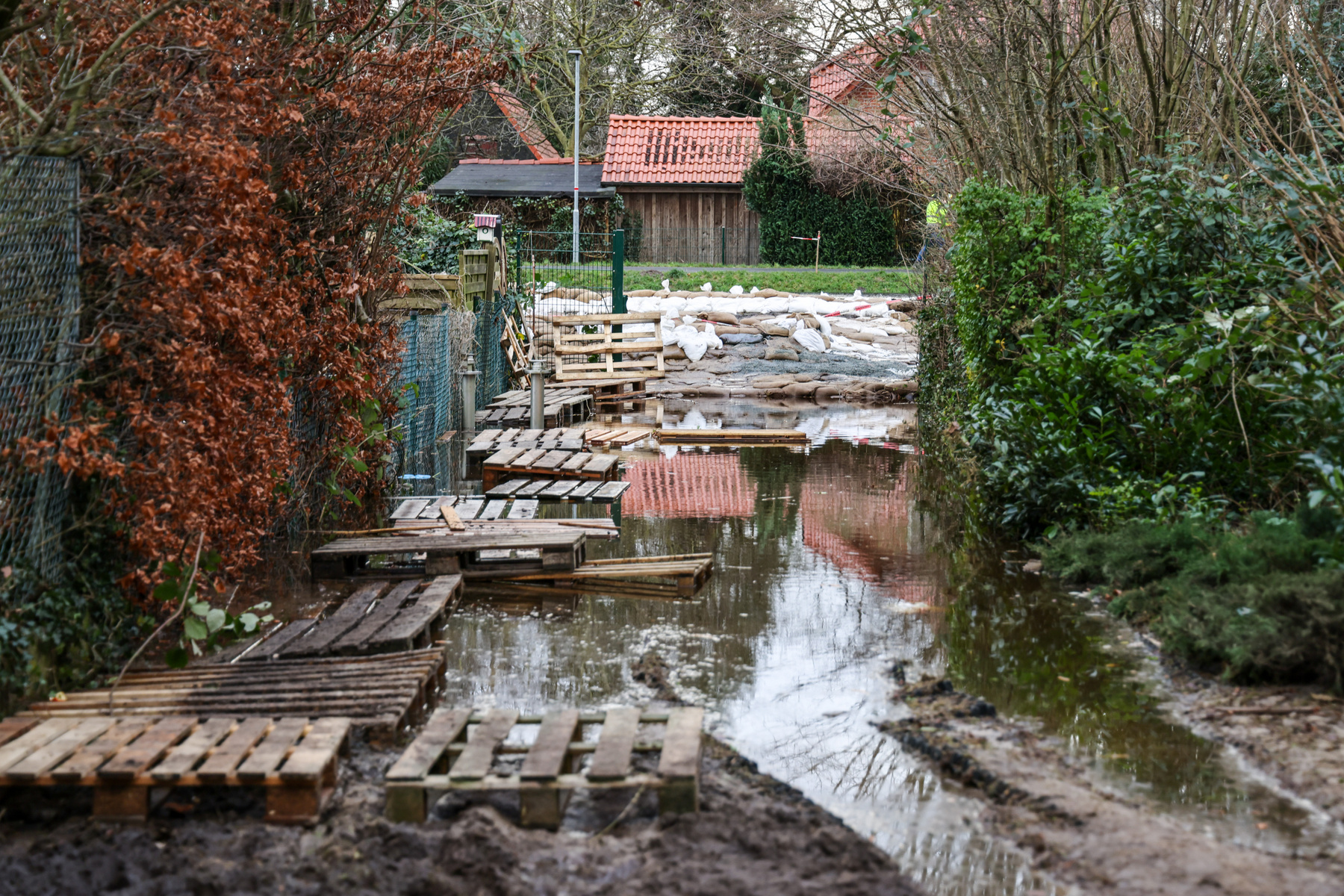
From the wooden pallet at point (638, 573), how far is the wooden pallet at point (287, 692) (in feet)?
6.14

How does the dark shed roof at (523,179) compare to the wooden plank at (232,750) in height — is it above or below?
above

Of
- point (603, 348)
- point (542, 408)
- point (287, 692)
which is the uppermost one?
point (603, 348)

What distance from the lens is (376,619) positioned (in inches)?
247

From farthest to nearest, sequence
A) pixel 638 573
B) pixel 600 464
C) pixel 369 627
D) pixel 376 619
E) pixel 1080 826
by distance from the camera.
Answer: pixel 600 464, pixel 638 573, pixel 376 619, pixel 369 627, pixel 1080 826

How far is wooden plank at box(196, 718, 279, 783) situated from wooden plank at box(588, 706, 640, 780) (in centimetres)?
120

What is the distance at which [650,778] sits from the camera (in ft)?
13.6

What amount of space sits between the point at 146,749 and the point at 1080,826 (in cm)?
315

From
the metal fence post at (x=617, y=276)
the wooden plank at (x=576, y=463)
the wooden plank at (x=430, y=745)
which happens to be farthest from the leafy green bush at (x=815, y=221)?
the wooden plank at (x=430, y=745)

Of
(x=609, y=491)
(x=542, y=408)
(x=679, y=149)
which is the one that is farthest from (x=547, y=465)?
(x=679, y=149)

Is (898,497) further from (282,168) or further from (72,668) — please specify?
(72,668)

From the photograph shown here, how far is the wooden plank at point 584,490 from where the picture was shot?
386 inches

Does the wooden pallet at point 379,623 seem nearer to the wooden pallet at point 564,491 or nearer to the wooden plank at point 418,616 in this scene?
the wooden plank at point 418,616

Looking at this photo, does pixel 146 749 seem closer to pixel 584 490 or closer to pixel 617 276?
pixel 584 490

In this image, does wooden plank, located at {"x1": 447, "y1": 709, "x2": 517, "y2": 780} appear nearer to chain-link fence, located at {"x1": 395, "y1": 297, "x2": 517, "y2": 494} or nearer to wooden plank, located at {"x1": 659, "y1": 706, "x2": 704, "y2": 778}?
wooden plank, located at {"x1": 659, "y1": 706, "x2": 704, "y2": 778}
